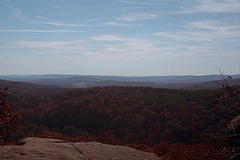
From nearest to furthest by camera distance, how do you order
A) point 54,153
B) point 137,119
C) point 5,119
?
1. point 54,153
2. point 5,119
3. point 137,119

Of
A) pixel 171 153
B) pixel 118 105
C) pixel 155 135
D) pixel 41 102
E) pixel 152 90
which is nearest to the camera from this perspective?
pixel 171 153

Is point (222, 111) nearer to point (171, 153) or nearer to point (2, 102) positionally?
point (171, 153)

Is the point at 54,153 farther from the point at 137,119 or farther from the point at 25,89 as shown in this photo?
the point at 25,89

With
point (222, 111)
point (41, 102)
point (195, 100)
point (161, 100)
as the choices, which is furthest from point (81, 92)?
point (222, 111)

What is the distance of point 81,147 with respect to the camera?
7535 mm

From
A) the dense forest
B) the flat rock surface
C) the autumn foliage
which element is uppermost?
the autumn foliage

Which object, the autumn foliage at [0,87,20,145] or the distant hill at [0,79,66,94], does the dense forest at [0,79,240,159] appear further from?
the distant hill at [0,79,66,94]

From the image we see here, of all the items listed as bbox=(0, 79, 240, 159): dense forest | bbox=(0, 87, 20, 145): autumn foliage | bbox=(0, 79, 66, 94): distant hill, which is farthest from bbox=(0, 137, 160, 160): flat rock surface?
bbox=(0, 79, 66, 94): distant hill

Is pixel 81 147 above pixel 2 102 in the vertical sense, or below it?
below

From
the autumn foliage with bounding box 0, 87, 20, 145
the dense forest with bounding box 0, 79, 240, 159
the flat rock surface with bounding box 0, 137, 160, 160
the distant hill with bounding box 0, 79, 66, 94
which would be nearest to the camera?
the flat rock surface with bounding box 0, 137, 160, 160

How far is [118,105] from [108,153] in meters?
16.2

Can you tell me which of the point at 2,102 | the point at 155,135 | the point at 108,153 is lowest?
the point at 155,135

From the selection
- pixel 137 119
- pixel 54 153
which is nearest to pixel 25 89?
pixel 137 119

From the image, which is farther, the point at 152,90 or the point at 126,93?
the point at 152,90
